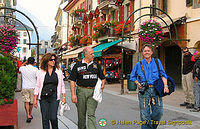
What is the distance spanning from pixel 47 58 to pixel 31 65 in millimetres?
2167

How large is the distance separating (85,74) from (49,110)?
98 cm

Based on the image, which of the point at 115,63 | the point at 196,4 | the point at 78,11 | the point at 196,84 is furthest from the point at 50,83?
the point at 78,11

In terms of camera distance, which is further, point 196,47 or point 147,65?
point 196,47

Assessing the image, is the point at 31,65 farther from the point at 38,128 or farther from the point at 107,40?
the point at 107,40

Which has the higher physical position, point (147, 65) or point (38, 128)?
point (147, 65)

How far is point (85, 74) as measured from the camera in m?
5.05

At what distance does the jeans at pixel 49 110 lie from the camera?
498 cm

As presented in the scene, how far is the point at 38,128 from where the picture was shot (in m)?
6.21

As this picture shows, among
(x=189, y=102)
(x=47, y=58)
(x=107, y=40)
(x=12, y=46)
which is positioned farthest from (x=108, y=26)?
(x=47, y=58)

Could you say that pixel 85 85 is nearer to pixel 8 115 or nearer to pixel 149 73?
pixel 149 73

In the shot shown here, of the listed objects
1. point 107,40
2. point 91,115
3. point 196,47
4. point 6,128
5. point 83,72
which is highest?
point 107,40

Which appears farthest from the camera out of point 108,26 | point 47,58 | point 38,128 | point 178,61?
point 108,26

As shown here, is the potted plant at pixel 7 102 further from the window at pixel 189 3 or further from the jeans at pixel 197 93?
the window at pixel 189 3

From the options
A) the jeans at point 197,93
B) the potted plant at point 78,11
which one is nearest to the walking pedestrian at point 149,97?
the jeans at point 197,93
